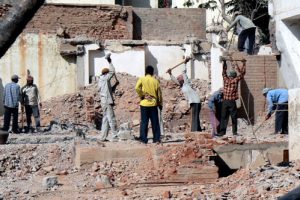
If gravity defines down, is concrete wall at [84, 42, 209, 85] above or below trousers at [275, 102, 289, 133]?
above

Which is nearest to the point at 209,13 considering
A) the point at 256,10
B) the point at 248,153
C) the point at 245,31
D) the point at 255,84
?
the point at 256,10

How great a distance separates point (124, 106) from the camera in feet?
66.8

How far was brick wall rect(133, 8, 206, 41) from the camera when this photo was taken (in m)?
24.4

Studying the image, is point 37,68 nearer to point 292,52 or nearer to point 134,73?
point 134,73

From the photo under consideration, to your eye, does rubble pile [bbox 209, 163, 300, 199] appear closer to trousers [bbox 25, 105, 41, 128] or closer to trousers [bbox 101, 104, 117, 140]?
trousers [bbox 101, 104, 117, 140]

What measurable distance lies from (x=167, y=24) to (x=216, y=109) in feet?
31.0

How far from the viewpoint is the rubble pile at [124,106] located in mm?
19219

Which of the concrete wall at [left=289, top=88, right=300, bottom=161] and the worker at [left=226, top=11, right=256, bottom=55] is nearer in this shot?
the concrete wall at [left=289, top=88, right=300, bottom=161]

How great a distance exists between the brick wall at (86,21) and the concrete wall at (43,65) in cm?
51

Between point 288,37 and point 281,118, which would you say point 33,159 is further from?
point 288,37

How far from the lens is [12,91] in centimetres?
1661

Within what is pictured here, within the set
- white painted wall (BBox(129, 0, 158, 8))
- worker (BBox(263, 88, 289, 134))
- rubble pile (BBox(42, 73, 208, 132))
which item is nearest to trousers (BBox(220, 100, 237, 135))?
worker (BBox(263, 88, 289, 134))

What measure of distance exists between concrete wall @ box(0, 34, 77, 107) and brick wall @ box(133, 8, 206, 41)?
2873 mm

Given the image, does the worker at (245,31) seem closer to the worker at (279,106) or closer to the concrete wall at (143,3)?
the worker at (279,106)
